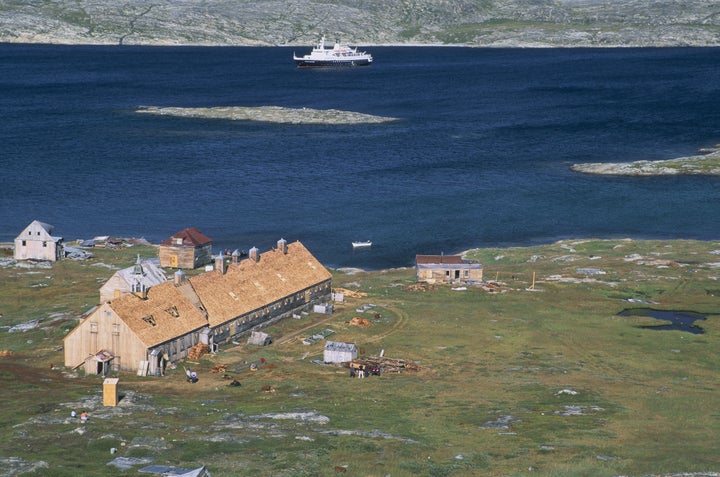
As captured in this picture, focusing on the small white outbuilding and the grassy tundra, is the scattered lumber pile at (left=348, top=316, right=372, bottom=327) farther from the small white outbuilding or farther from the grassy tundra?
the small white outbuilding

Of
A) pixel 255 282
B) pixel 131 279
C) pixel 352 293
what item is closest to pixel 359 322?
pixel 255 282

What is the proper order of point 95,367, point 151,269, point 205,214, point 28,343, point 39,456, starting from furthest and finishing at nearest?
1. point 205,214
2. point 151,269
3. point 28,343
4. point 95,367
5. point 39,456

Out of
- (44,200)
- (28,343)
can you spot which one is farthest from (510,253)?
(44,200)

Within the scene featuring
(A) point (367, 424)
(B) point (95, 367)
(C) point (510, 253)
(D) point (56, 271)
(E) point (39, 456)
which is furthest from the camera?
(C) point (510, 253)

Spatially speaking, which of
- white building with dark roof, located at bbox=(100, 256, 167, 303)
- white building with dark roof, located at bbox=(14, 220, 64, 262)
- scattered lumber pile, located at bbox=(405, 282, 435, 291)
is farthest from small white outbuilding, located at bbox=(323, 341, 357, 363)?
white building with dark roof, located at bbox=(14, 220, 64, 262)

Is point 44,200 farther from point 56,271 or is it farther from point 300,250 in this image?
point 300,250

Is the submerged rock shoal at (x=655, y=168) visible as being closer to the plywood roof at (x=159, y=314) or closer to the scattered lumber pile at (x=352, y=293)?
the scattered lumber pile at (x=352, y=293)

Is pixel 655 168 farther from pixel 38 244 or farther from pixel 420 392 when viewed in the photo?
pixel 420 392
